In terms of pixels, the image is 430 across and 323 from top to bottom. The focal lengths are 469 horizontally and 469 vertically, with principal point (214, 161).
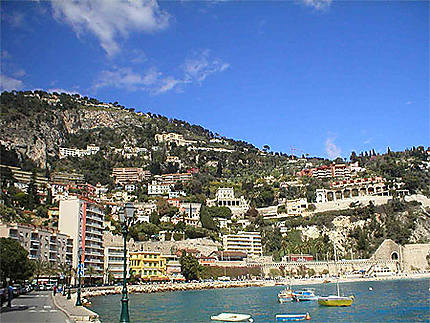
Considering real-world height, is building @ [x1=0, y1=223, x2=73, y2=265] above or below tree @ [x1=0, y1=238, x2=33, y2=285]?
above

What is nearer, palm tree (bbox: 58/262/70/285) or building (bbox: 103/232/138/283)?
palm tree (bbox: 58/262/70/285)

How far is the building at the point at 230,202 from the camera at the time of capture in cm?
12506

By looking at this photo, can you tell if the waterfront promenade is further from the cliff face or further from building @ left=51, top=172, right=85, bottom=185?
the cliff face

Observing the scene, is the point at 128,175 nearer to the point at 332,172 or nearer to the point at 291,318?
the point at 332,172

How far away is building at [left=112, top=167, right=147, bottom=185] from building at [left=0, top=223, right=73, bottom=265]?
89371 millimetres

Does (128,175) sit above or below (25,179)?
above

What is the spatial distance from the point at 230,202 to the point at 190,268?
5269cm

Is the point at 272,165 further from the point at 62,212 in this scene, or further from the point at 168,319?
the point at 168,319

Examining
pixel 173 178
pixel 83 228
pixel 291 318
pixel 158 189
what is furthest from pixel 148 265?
pixel 173 178

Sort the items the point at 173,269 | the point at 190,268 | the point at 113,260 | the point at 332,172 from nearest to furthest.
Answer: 1. the point at 113,260
2. the point at 190,268
3. the point at 173,269
4. the point at 332,172

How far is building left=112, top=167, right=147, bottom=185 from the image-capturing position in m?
152

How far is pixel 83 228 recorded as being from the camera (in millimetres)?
64438

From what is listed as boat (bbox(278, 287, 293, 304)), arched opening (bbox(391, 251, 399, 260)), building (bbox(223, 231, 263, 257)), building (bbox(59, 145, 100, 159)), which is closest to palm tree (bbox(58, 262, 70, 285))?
boat (bbox(278, 287, 293, 304))

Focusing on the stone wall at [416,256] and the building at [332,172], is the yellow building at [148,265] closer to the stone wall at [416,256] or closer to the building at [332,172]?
the stone wall at [416,256]
